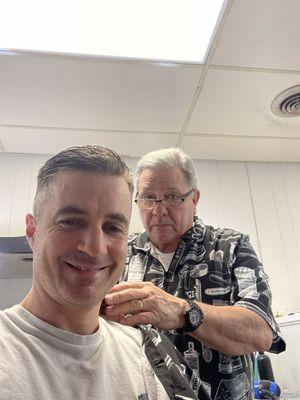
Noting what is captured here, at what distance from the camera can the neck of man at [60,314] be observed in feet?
2.35

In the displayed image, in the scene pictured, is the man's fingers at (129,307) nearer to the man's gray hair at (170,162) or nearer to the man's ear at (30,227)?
the man's ear at (30,227)

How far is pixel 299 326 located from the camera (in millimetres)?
2131

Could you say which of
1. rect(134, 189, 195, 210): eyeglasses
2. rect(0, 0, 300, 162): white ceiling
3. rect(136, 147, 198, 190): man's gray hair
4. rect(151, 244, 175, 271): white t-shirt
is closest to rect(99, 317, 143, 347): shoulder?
rect(151, 244, 175, 271): white t-shirt

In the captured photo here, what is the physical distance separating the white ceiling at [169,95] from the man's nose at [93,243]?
1.26 metres

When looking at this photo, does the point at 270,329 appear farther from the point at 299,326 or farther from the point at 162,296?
the point at 299,326

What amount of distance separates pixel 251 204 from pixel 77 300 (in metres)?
2.35

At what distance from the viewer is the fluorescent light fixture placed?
1.40 meters

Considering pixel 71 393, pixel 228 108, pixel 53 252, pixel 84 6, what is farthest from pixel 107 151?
pixel 228 108

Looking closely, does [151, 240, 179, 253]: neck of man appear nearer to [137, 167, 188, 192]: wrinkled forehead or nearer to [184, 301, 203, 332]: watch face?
[137, 167, 188, 192]: wrinkled forehead

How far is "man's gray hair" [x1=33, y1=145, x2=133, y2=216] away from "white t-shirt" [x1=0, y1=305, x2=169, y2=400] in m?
0.26

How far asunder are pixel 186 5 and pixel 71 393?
1.47 metres

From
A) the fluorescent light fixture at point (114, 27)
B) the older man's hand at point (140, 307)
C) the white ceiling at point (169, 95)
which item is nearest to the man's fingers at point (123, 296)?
the older man's hand at point (140, 307)

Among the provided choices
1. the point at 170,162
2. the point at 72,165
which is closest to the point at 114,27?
the point at 170,162

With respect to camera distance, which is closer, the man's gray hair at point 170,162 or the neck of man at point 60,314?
the neck of man at point 60,314
